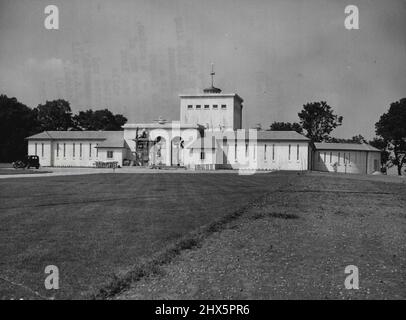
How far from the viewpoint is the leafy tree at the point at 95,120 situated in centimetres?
9006

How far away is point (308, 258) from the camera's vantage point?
8242 millimetres

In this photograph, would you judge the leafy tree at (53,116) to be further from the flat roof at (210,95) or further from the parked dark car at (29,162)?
the parked dark car at (29,162)

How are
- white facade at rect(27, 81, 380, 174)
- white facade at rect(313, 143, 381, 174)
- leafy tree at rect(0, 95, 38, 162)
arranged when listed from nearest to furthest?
white facade at rect(27, 81, 380, 174) → white facade at rect(313, 143, 381, 174) → leafy tree at rect(0, 95, 38, 162)

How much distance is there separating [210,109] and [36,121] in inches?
1202

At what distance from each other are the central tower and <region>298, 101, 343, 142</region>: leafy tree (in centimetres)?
1902

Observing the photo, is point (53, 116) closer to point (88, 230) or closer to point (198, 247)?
point (88, 230)

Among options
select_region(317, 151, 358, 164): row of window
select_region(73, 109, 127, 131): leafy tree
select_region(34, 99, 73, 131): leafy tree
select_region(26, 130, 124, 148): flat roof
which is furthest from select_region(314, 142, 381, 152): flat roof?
select_region(34, 99, 73, 131): leafy tree

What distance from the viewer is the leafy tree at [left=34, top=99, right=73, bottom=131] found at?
86750mm

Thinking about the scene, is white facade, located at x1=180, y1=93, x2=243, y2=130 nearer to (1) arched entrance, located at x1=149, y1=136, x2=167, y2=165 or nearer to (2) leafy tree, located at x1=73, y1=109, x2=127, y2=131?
(1) arched entrance, located at x1=149, y1=136, x2=167, y2=165

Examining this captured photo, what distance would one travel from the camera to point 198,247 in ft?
30.3

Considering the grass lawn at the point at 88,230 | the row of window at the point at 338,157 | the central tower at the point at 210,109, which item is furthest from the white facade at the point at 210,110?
the grass lawn at the point at 88,230

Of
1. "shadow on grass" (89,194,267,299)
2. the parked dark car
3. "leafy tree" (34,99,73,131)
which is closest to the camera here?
"shadow on grass" (89,194,267,299)

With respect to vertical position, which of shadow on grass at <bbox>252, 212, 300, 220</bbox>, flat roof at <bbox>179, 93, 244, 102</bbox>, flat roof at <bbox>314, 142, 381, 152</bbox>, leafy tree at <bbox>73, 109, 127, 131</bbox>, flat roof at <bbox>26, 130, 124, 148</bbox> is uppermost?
flat roof at <bbox>179, 93, 244, 102</bbox>
